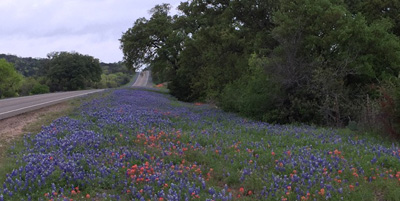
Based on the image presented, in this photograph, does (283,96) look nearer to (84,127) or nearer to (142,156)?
(84,127)

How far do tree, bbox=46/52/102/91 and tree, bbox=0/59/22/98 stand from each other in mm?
16042

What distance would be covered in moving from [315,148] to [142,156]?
3.59 meters

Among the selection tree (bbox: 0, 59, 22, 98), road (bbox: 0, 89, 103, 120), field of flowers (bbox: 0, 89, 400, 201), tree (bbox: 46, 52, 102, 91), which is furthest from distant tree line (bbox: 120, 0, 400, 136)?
tree (bbox: 46, 52, 102, 91)

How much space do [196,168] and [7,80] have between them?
2530 inches

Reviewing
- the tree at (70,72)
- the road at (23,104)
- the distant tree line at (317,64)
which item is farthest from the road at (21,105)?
the tree at (70,72)

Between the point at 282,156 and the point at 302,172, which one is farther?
the point at 282,156

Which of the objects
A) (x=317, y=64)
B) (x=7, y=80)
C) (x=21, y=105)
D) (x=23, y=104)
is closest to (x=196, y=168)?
(x=317, y=64)

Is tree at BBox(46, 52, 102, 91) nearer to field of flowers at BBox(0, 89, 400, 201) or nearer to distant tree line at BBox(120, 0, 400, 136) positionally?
distant tree line at BBox(120, 0, 400, 136)

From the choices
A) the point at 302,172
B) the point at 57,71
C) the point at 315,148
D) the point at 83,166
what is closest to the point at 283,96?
the point at 315,148

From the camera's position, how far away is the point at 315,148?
300 inches

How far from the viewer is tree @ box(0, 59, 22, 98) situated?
200 feet

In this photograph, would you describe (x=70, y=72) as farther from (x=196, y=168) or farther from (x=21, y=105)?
(x=196, y=168)

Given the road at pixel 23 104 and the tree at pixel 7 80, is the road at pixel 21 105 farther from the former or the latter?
the tree at pixel 7 80

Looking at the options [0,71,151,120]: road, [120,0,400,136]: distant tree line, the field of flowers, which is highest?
[120,0,400,136]: distant tree line
